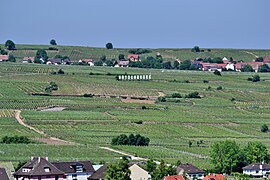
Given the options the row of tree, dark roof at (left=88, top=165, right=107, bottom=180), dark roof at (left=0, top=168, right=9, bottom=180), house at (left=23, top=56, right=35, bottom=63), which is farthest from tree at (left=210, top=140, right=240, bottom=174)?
house at (left=23, top=56, right=35, bottom=63)

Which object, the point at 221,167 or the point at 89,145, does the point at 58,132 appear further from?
the point at 221,167

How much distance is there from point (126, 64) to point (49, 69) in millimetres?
28356

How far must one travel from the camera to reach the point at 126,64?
182 meters

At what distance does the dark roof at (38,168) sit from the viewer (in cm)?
6247

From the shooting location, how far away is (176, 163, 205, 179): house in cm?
6894

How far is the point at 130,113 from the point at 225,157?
119 feet

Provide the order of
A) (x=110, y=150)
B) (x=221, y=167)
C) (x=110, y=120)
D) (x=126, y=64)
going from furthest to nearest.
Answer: (x=126, y=64) → (x=110, y=120) → (x=110, y=150) → (x=221, y=167)

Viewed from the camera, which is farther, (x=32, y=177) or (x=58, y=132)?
(x=58, y=132)

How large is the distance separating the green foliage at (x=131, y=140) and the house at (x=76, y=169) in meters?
20.1

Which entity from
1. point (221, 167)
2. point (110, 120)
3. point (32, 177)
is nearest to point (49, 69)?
point (110, 120)

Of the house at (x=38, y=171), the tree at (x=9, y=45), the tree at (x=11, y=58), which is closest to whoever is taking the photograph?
the house at (x=38, y=171)

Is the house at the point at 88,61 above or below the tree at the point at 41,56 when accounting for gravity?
below

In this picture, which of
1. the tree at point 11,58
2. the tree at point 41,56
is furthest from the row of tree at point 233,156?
the tree at point 41,56

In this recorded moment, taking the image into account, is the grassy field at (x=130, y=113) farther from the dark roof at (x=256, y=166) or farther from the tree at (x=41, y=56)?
the tree at (x=41, y=56)
